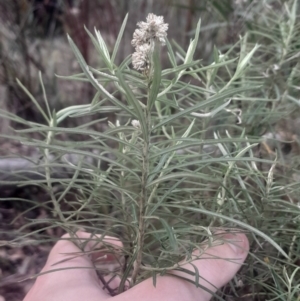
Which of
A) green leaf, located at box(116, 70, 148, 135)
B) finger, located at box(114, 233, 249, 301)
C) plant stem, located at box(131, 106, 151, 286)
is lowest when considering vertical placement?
finger, located at box(114, 233, 249, 301)

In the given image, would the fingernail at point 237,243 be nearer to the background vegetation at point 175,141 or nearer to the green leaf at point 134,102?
the background vegetation at point 175,141

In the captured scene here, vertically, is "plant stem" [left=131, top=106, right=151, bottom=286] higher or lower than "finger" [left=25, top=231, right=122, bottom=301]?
higher

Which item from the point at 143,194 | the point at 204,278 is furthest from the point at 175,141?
the point at 204,278

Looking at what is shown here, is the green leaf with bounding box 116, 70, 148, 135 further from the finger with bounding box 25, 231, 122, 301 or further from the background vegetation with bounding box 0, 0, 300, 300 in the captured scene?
the finger with bounding box 25, 231, 122, 301

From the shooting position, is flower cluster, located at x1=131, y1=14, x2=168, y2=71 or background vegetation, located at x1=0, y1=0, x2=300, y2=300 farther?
background vegetation, located at x1=0, y1=0, x2=300, y2=300

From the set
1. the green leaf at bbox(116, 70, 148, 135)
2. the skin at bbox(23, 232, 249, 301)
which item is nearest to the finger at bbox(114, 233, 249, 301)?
the skin at bbox(23, 232, 249, 301)

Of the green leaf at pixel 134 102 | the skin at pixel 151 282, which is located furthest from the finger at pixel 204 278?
the green leaf at pixel 134 102

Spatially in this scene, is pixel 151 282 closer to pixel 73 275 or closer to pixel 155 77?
pixel 73 275
